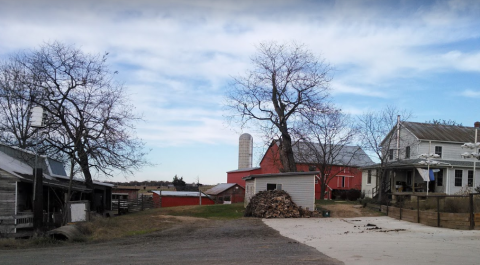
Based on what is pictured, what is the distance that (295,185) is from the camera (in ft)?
99.2

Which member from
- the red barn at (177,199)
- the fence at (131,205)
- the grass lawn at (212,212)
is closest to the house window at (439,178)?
the grass lawn at (212,212)

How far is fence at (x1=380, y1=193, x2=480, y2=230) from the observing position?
1778 cm

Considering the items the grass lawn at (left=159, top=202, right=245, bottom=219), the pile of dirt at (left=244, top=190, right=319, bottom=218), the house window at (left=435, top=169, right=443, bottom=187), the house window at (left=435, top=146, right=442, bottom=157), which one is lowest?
the grass lawn at (left=159, top=202, right=245, bottom=219)

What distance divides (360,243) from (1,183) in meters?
16.5

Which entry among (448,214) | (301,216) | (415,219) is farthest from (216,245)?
(301,216)

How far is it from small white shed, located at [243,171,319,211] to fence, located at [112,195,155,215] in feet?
51.2

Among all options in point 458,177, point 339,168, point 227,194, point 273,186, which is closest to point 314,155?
point 339,168

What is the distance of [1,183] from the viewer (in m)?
21.1

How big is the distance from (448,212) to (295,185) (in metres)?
11.6

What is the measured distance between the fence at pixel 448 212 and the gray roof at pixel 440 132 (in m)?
16.6

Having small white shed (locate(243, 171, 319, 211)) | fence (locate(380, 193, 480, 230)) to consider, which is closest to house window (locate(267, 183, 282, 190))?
small white shed (locate(243, 171, 319, 211))

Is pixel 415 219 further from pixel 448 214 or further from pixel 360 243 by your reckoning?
pixel 360 243

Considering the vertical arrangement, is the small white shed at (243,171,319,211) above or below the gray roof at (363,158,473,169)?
below

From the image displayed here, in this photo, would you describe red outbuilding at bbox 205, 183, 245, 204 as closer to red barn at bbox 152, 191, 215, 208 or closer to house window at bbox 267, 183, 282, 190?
red barn at bbox 152, 191, 215, 208
